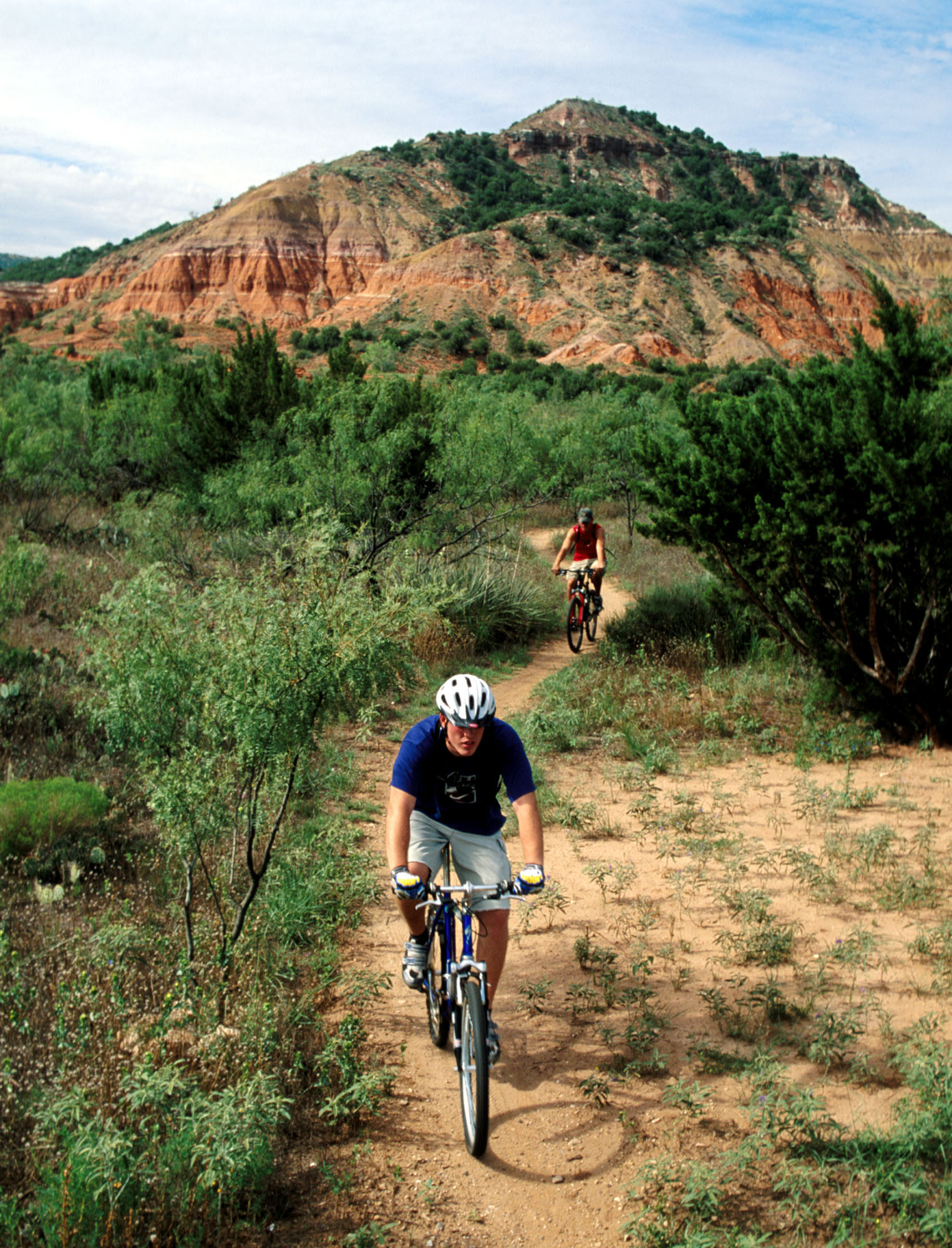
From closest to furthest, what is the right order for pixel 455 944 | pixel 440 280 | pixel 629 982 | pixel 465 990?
1. pixel 465 990
2. pixel 455 944
3. pixel 629 982
4. pixel 440 280

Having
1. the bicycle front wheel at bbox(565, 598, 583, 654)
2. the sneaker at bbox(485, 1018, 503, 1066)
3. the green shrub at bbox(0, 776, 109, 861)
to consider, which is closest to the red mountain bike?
the bicycle front wheel at bbox(565, 598, 583, 654)

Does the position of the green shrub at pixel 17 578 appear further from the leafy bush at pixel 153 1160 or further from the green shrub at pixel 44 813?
the leafy bush at pixel 153 1160

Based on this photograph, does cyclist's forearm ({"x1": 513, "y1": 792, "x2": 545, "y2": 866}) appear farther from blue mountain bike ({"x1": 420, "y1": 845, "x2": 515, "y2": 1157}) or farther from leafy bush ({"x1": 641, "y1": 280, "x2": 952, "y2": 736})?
leafy bush ({"x1": 641, "y1": 280, "x2": 952, "y2": 736})

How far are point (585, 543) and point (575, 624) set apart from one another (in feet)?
3.38

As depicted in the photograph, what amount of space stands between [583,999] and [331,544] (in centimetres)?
305

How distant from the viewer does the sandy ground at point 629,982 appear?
3359mm

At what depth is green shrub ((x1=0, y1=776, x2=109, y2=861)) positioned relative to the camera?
5527mm

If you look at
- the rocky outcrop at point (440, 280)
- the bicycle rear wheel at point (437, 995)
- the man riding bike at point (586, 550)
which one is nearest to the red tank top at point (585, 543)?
the man riding bike at point (586, 550)

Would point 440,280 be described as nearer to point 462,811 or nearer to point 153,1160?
point 462,811

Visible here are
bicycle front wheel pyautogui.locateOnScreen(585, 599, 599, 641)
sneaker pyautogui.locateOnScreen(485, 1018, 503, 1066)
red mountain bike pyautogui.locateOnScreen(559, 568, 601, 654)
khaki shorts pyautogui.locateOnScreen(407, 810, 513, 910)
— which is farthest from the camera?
bicycle front wheel pyautogui.locateOnScreen(585, 599, 599, 641)

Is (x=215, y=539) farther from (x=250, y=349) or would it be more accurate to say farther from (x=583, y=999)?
(x=583, y=999)

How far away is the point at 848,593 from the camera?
8469mm

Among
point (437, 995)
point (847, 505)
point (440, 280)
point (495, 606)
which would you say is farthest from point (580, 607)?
point (440, 280)

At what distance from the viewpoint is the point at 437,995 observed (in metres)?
4.10
